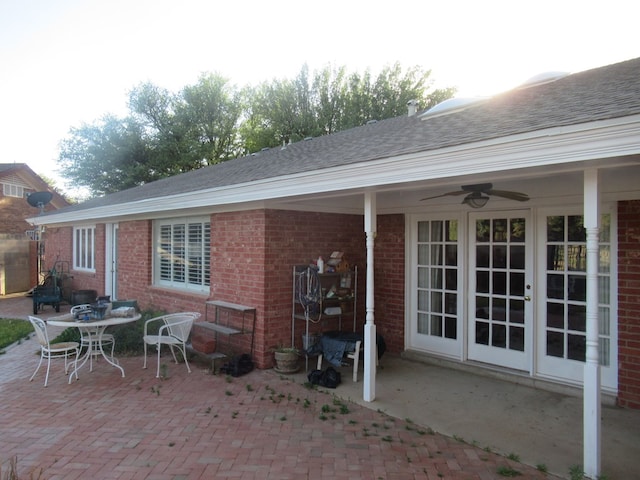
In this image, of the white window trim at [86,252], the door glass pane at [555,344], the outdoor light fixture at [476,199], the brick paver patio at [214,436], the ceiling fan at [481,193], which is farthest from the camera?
the white window trim at [86,252]

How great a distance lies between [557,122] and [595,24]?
6.90 m

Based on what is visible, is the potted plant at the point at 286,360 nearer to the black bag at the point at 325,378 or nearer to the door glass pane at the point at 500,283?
the black bag at the point at 325,378

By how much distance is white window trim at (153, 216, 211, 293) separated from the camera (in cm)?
777

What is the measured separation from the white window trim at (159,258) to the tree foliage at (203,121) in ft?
51.8

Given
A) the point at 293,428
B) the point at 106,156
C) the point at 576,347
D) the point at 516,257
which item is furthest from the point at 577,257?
the point at 106,156

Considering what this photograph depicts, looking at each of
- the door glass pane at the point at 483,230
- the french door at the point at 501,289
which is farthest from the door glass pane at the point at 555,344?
the door glass pane at the point at 483,230

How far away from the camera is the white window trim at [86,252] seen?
38.9ft

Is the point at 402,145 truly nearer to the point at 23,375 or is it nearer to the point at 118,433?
the point at 118,433

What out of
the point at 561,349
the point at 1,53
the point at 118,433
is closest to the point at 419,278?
the point at 561,349

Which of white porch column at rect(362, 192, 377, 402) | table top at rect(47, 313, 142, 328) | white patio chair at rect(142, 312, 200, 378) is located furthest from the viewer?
white patio chair at rect(142, 312, 200, 378)

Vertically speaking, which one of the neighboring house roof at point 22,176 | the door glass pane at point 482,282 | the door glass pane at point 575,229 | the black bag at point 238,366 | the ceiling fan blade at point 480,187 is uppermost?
the neighboring house roof at point 22,176

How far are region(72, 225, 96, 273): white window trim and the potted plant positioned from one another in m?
8.15

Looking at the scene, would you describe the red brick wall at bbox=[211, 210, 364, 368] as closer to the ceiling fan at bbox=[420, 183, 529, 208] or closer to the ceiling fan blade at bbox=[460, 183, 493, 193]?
the ceiling fan at bbox=[420, 183, 529, 208]

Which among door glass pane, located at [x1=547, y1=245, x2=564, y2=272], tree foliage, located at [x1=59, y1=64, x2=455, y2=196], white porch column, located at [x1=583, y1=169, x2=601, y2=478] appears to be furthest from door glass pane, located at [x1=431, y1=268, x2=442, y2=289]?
tree foliage, located at [x1=59, y1=64, x2=455, y2=196]
